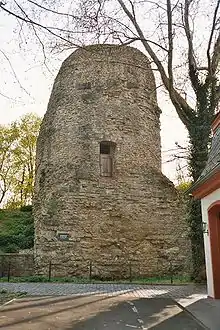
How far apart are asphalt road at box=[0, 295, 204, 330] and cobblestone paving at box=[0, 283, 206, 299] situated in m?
0.90

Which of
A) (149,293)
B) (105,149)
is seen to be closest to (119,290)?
(149,293)

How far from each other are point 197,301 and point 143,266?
6721mm

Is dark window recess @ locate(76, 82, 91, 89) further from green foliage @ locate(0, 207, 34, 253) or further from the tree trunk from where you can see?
green foliage @ locate(0, 207, 34, 253)

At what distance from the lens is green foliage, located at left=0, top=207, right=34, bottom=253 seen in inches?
765

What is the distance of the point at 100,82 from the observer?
699 inches

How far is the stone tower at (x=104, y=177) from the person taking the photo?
15289mm

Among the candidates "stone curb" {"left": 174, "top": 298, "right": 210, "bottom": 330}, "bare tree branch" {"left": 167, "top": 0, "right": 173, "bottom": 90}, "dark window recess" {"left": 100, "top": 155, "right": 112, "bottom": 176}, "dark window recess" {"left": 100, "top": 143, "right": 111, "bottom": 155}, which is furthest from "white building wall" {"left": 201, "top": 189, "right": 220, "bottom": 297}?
"dark window recess" {"left": 100, "top": 143, "right": 111, "bottom": 155}

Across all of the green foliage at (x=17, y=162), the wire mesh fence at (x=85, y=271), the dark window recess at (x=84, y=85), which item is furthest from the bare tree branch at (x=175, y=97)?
the green foliage at (x=17, y=162)

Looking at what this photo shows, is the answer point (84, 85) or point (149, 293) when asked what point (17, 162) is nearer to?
point (84, 85)

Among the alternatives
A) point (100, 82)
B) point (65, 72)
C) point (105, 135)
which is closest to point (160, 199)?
point (105, 135)

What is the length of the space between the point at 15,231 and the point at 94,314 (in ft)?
48.6

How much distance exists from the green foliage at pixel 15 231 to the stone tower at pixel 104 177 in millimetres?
2943

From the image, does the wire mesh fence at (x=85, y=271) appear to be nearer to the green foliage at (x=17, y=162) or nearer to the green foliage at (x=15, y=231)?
the green foliage at (x=15, y=231)

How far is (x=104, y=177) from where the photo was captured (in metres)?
16.5
